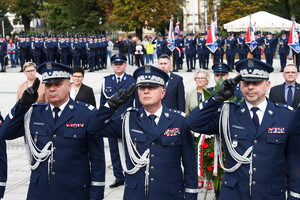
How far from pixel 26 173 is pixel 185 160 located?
18.2ft

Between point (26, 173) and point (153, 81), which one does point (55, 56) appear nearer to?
point (26, 173)

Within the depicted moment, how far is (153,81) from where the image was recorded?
15.1 feet

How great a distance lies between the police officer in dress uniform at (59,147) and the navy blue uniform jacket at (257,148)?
1019 mm

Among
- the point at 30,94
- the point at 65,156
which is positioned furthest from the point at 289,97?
the point at 30,94

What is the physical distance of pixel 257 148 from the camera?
454 centimetres

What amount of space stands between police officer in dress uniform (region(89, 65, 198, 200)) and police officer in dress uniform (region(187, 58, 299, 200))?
0.72 ft

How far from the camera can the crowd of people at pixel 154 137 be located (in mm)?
4512

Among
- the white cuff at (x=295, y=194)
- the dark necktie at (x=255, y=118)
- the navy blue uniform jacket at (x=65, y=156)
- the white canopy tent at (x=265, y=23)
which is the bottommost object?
the white cuff at (x=295, y=194)

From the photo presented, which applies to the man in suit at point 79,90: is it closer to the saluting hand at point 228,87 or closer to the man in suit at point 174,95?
the man in suit at point 174,95

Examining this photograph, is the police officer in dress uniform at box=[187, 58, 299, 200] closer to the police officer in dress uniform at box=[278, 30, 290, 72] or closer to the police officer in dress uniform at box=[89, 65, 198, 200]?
the police officer in dress uniform at box=[89, 65, 198, 200]

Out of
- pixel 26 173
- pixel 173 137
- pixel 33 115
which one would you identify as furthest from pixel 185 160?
pixel 26 173

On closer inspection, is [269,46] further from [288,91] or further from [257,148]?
[257,148]

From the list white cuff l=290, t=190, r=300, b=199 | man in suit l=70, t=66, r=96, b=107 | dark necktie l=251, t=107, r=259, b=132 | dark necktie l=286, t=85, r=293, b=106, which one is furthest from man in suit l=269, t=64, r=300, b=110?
white cuff l=290, t=190, r=300, b=199

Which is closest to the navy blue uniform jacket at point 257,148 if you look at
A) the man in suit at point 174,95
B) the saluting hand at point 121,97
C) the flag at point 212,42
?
the saluting hand at point 121,97
